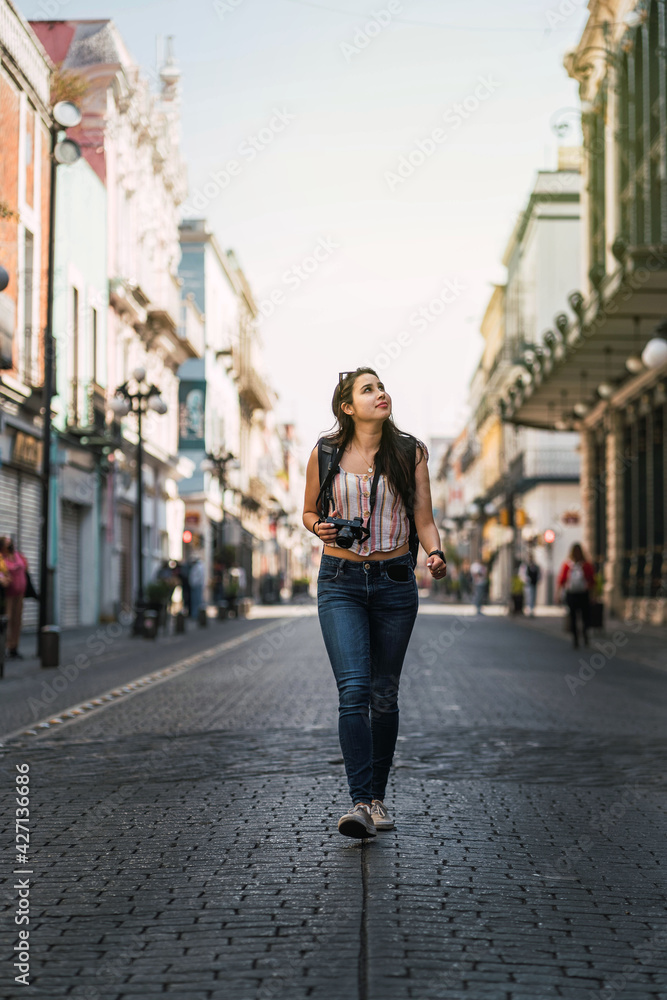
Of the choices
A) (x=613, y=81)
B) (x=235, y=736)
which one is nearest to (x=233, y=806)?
(x=235, y=736)

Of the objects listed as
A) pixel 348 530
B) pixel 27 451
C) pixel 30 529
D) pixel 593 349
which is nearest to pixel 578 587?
pixel 593 349

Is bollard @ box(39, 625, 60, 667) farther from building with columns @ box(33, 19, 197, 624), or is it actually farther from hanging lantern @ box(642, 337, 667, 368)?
building with columns @ box(33, 19, 197, 624)

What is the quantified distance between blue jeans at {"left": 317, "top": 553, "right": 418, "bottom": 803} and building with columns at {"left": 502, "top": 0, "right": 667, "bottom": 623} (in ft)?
54.2

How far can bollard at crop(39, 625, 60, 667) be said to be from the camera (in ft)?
52.6

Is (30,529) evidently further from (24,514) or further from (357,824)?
(357,824)

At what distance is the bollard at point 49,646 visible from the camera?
1605 centimetres

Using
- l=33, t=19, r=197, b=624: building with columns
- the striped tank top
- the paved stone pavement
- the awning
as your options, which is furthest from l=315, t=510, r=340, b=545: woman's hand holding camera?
l=33, t=19, r=197, b=624: building with columns

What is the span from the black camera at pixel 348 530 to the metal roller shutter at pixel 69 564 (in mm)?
24147

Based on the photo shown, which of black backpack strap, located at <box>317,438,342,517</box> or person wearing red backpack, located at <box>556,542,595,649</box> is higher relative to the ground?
black backpack strap, located at <box>317,438,342,517</box>

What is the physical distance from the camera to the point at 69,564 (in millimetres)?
29719

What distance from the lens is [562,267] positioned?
5694 cm

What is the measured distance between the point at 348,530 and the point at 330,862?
48.7 inches

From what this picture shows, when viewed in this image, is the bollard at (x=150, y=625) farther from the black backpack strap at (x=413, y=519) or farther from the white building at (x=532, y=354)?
the white building at (x=532, y=354)

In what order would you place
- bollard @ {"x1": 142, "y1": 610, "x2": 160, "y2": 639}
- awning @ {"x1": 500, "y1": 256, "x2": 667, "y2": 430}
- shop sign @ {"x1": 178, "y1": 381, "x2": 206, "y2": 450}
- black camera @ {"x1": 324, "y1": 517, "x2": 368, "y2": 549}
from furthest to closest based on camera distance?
shop sign @ {"x1": 178, "y1": 381, "x2": 206, "y2": 450}, bollard @ {"x1": 142, "y1": 610, "x2": 160, "y2": 639}, awning @ {"x1": 500, "y1": 256, "x2": 667, "y2": 430}, black camera @ {"x1": 324, "y1": 517, "x2": 368, "y2": 549}
